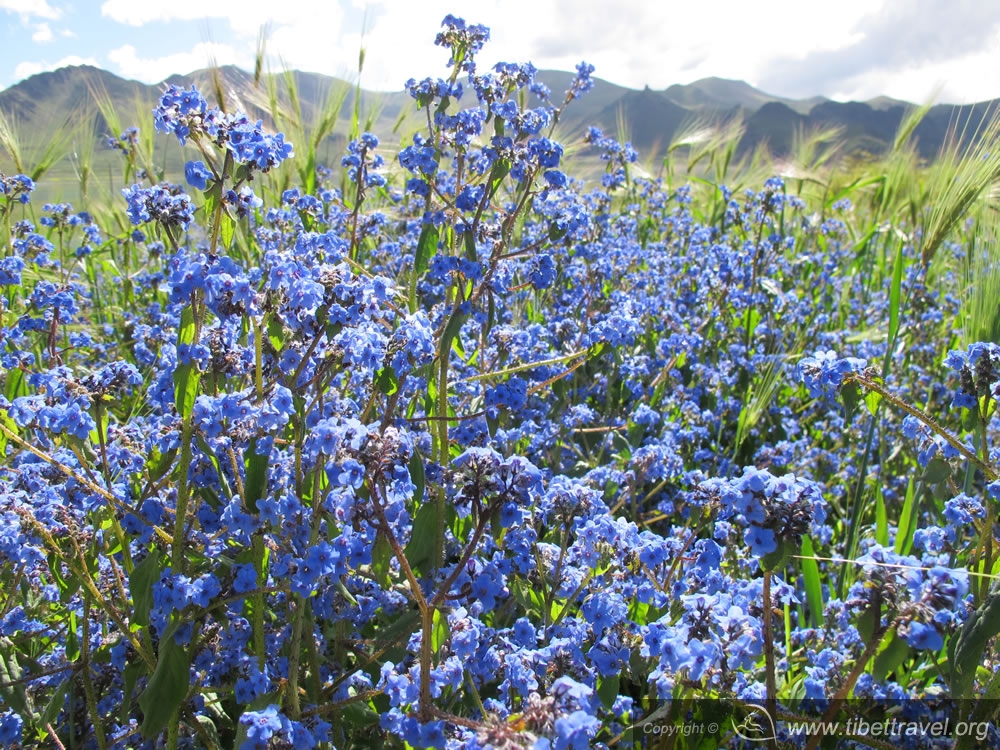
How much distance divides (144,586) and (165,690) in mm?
283

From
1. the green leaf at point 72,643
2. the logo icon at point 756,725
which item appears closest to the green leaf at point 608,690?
the logo icon at point 756,725

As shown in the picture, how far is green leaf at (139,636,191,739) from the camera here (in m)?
1.77

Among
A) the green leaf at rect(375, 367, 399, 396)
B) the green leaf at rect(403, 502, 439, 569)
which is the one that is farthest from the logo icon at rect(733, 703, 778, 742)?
the green leaf at rect(375, 367, 399, 396)

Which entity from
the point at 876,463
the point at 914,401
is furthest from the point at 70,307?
the point at 914,401

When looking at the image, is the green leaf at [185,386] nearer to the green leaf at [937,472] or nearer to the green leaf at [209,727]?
the green leaf at [209,727]

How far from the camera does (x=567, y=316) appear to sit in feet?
16.6

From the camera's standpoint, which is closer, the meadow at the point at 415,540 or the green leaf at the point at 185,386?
the meadow at the point at 415,540

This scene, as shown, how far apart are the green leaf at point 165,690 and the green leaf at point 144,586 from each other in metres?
0.13

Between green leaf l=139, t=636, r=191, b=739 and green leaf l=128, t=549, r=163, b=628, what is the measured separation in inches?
5.2

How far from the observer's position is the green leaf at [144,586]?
74.7 inches

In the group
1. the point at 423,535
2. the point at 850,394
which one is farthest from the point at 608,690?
the point at 850,394

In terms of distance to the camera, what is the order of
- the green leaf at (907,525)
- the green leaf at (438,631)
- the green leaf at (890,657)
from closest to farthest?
the green leaf at (890,657), the green leaf at (438,631), the green leaf at (907,525)

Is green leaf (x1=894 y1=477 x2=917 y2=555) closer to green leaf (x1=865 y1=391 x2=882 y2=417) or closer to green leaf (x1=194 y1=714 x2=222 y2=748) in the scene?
green leaf (x1=865 y1=391 x2=882 y2=417)

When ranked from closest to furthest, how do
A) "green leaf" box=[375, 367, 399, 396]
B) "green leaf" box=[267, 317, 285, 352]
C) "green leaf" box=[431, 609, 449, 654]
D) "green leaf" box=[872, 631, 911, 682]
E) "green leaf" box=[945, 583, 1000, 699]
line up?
"green leaf" box=[872, 631, 911, 682] < "green leaf" box=[945, 583, 1000, 699] < "green leaf" box=[431, 609, 449, 654] < "green leaf" box=[267, 317, 285, 352] < "green leaf" box=[375, 367, 399, 396]
